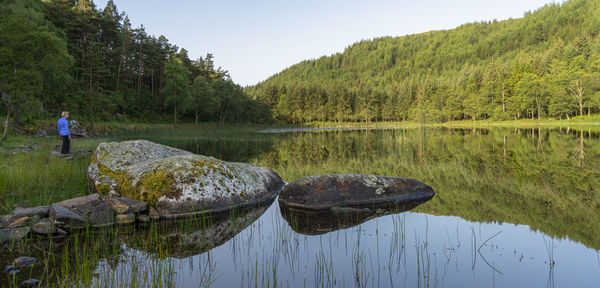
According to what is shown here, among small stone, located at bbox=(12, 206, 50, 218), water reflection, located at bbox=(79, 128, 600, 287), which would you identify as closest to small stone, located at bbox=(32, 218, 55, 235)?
small stone, located at bbox=(12, 206, 50, 218)

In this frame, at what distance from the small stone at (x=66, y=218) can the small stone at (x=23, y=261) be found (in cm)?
119

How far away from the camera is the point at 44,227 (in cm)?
482

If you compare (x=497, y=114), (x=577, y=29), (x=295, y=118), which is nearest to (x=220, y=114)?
(x=295, y=118)

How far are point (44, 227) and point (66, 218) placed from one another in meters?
0.31

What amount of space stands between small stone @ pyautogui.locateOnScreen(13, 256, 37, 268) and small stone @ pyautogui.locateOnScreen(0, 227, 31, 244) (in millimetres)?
877

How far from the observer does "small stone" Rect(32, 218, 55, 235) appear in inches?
188

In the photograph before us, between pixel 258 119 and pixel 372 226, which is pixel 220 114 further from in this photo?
pixel 372 226

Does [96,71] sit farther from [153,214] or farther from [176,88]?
[153,214]

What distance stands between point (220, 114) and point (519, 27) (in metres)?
216

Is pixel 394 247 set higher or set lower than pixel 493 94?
lower

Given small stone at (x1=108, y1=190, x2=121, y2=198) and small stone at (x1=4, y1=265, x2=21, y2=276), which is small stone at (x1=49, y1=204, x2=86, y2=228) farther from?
small stone at (x1=108, y1=190, x2=121, y2=198)

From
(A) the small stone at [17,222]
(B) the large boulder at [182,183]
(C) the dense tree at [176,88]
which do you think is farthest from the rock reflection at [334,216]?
(C) the dense tree at [176,88]

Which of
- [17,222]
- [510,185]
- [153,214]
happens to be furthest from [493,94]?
[17,222]

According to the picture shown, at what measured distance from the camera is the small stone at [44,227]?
478 cm
